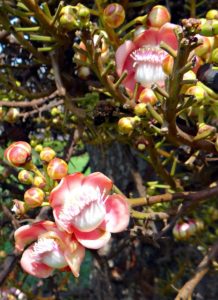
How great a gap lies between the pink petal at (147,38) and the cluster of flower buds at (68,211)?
0.23 meters

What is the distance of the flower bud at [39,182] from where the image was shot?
2.30ft

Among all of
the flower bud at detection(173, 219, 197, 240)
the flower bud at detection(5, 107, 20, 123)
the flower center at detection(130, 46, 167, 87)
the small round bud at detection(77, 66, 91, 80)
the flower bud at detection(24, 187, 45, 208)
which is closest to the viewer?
the flower bud at detection(24, 187, 45, 208)

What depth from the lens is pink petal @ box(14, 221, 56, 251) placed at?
2.31 feet

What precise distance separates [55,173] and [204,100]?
0.23 meters

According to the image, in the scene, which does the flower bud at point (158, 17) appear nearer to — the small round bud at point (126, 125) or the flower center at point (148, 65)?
the flower center at point (148, 65)

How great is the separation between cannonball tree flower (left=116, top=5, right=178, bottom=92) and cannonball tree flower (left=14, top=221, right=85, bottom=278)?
0.26 metres

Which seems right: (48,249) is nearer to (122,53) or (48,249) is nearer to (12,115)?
(122,53)

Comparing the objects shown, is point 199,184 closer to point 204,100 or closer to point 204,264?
point 204,264

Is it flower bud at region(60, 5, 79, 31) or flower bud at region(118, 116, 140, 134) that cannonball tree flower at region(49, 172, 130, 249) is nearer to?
flower bud at region(118, 116, 140, 134)

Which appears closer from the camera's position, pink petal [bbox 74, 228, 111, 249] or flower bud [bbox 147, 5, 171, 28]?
pink petal [bbox 74, 228, 111, 249]

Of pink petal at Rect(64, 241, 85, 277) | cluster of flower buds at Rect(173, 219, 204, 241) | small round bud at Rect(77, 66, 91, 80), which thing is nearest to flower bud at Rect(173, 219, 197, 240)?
cluster of flower buds at Rect(173, 219, 204, 241)

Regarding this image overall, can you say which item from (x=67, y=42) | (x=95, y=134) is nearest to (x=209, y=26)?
(x=67, y=42)

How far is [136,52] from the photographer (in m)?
0.81

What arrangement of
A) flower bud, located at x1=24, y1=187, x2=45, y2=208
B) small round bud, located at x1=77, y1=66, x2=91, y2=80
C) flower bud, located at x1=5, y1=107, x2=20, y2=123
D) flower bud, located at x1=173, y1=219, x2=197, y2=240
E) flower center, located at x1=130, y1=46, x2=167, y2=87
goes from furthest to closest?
flower bud, located at x1=173, y1=219, x2=197, y2=240, flower bud, located at x1=5, y1=107, x2=20, y2=123, small round bud, located at x1=77, y1=66, x2=91, y2=80, flower center, located at x1=130, y1=46, x2=167, y2=87, flower bud, located at x1=24, y1=187, x2=45, y2=208
